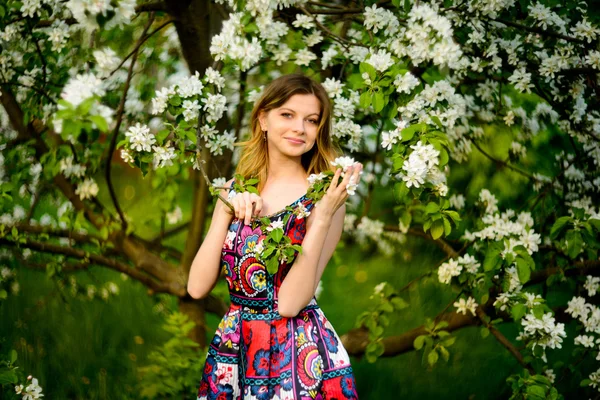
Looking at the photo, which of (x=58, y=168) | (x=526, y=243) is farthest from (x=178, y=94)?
(x=526, y=243)

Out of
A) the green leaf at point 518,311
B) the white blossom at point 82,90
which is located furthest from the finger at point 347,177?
the green leaf at point 518,311

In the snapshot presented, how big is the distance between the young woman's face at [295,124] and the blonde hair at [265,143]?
0.06ft

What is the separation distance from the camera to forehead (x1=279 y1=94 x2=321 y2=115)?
2.36 metres

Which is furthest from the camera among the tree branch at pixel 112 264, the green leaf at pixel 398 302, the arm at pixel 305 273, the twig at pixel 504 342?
the tree branch at pixel 112 264

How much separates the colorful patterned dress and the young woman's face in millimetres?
168

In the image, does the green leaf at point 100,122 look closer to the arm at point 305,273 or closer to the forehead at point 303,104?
the arm at point 305,273

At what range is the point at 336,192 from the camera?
6.87 feet

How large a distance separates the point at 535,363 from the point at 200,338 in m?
1.93

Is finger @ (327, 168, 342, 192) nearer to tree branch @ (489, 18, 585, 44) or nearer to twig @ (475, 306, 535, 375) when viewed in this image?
tree branch @ (489, 18, 585, 44)

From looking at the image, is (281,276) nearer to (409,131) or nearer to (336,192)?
(336,192)

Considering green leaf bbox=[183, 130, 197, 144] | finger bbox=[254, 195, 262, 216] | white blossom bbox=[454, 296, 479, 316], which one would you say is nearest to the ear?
green leaf bbox=[183, 130, 197, 144]

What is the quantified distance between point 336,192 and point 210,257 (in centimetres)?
48

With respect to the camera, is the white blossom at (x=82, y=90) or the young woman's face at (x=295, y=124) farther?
the young woman's face at (x=295, y=124)

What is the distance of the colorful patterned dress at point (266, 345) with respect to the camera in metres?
2.23
